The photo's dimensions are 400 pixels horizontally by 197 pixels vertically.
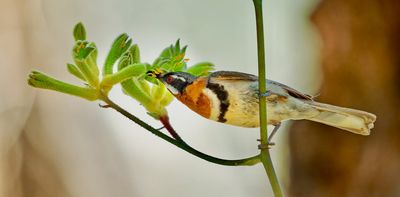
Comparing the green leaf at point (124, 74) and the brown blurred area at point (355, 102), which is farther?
the brown blurred area at point (355, 102)

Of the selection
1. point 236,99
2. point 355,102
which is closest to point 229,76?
point 236,99

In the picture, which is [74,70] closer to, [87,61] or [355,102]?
[87,61]

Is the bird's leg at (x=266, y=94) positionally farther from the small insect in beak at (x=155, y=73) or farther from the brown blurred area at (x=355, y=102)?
the brown blurred area at (x=355, y=102)

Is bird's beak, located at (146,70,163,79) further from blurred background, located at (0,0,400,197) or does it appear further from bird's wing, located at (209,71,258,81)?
blurred background, located at (0,0,400,197)

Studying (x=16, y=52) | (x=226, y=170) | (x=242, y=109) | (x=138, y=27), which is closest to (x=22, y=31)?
(x=16, y=52)

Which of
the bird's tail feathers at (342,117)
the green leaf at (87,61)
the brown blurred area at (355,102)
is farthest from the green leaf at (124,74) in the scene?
the brown blurred area at (355,102)

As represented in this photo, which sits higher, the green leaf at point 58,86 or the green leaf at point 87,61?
the green leaf at point 87,61
